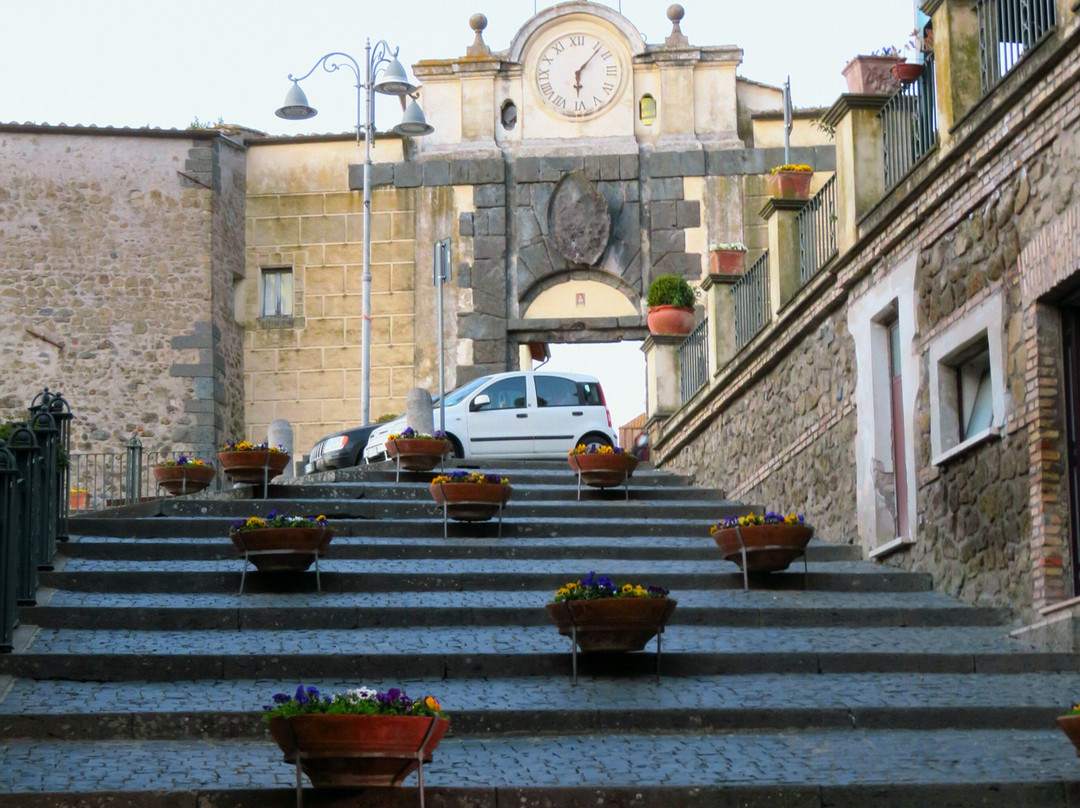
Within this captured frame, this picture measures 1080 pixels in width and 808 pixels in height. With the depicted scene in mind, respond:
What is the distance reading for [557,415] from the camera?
22.7m

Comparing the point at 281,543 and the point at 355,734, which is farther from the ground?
the point at 281,543

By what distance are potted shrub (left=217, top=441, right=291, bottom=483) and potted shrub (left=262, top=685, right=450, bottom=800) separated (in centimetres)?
931

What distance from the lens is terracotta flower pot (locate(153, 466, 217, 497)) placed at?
19734mm

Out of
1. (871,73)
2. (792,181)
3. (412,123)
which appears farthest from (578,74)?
(871,73)

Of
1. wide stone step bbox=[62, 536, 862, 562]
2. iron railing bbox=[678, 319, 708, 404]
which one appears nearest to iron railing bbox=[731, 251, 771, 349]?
iron railing bbox=[678, 319, 708, 404]

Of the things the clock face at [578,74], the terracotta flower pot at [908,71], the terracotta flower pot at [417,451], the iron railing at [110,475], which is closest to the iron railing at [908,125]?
the terracotta flower pot at [908,71]

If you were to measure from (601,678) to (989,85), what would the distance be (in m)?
5.34

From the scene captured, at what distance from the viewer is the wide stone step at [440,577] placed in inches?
515

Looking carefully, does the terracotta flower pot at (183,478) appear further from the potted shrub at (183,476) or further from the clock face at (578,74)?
the clock face at (578,74)

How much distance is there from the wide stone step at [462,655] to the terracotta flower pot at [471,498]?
11.2ft

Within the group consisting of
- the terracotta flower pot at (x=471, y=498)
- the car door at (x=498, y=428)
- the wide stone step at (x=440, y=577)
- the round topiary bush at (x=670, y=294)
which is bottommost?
the wide stone step at (x=440, y=577)

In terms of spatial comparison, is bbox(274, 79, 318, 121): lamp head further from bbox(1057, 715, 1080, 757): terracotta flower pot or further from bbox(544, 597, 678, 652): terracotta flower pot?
bbox(1057, 715, 1080, 757): terracotta flower pot

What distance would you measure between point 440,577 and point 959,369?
420 centimetres

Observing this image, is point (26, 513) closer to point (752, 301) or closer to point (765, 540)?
point (765, 540)
